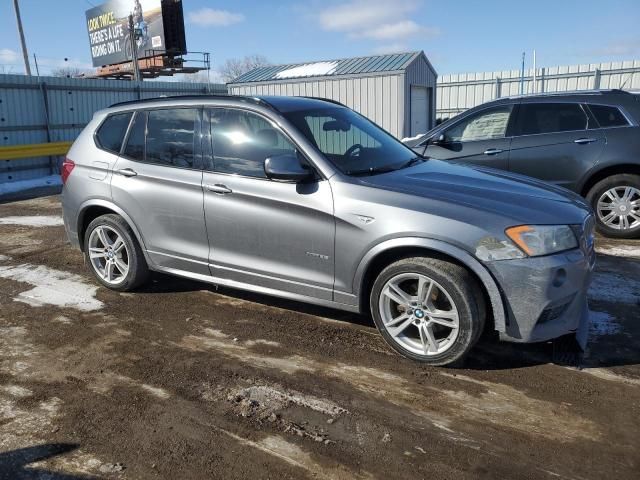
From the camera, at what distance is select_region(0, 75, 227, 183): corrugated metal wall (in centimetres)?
1400

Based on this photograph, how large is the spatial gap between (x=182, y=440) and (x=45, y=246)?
5089mm

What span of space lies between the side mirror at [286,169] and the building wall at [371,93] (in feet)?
40.3

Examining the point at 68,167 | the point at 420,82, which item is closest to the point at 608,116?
the point at 68,167

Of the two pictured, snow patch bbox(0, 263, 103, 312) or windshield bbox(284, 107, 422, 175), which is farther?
snow patch bbox(0, 263, 103, 312)

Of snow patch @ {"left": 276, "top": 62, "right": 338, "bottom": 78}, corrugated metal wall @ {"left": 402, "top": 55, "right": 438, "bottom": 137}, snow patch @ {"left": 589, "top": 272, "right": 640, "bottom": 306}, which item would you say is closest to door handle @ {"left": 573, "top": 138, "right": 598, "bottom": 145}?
snow patch @ {"left": 589, "top": 272, "right": 640, "bottom": 306}

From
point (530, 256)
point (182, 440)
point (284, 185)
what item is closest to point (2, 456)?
point (182, 440)

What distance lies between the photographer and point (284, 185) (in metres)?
3.97

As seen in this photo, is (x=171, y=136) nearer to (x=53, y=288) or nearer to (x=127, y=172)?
(x=127, y=172)

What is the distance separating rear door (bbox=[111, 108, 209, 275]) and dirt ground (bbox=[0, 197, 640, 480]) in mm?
553

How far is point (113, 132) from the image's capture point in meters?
5.06

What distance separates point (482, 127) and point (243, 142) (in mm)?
4253

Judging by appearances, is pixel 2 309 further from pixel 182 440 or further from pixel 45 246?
pixel 182 440

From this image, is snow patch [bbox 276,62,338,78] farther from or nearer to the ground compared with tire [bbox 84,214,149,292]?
farther from the ground

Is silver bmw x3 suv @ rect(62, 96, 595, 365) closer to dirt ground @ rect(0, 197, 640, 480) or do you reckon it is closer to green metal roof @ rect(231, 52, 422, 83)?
dirt ground @ rect(0, 197, 640, 480)
